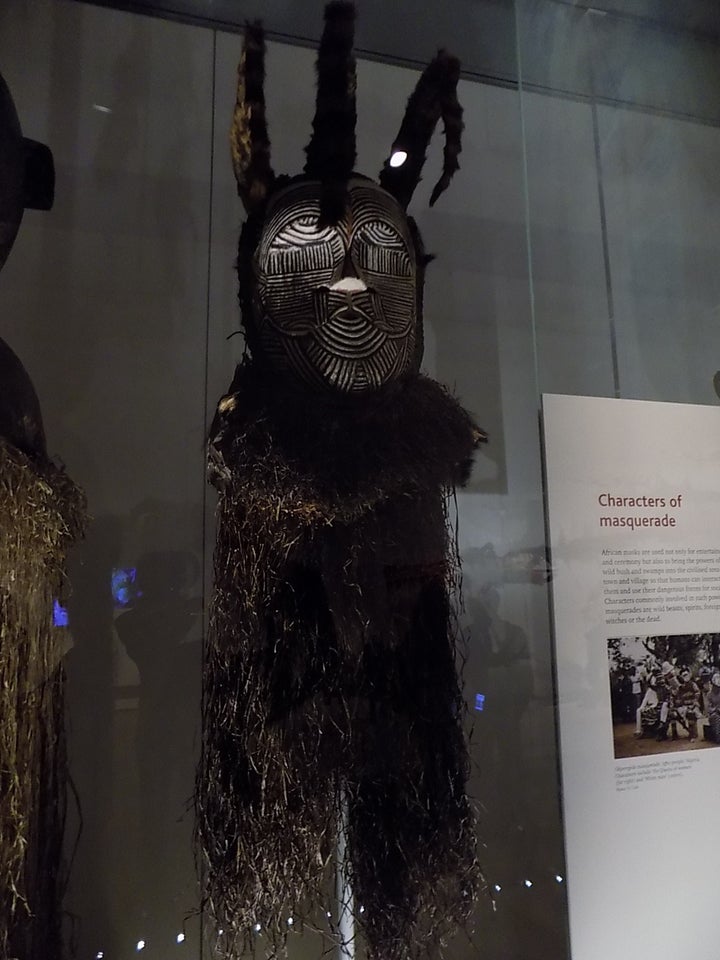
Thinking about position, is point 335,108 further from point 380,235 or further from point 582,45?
point 582,45

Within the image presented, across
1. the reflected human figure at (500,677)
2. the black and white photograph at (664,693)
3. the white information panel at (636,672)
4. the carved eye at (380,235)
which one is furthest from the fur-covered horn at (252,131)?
the black and white photograph at (664,693)

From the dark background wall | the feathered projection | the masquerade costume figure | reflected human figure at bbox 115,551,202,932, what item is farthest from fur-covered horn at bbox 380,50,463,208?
reflected human figure at bbox 115,551,202,932

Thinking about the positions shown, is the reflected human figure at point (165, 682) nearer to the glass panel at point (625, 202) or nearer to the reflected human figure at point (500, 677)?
the reflected human figure at point (500, 677)

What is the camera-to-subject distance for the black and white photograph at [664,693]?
50.9 inches

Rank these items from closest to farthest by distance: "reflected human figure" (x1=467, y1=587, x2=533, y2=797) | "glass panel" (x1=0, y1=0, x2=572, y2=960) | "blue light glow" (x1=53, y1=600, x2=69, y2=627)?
"blue light glow" (x1=53, y1=600, x2=69, y2=627), "glass panel" (x1=0, y1=0, x2=572, y2=960), "reflected human figure" (x1=467, y1=587, x2=533, y2=797)

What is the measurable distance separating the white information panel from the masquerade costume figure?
78 centimetres

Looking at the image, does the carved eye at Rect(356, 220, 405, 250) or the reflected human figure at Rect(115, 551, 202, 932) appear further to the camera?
the reflected human figure at Rect(115, 551, 202, 932)

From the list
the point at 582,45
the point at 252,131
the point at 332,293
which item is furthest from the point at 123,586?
the point at 582,45

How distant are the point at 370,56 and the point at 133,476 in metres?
0.93

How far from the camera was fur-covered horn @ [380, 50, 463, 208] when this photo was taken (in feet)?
3.71

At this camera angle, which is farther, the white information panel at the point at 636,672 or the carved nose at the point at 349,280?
the white information panel at the point at 636,672

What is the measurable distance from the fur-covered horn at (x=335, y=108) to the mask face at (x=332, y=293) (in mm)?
19

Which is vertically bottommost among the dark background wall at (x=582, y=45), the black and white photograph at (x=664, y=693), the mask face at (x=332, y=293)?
the black and white photograph at (x=664, y=693)

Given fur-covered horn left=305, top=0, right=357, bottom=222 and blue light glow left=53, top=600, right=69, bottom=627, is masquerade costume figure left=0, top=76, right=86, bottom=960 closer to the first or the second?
blue light glow left=53, top=600, right=69, bottom=627
